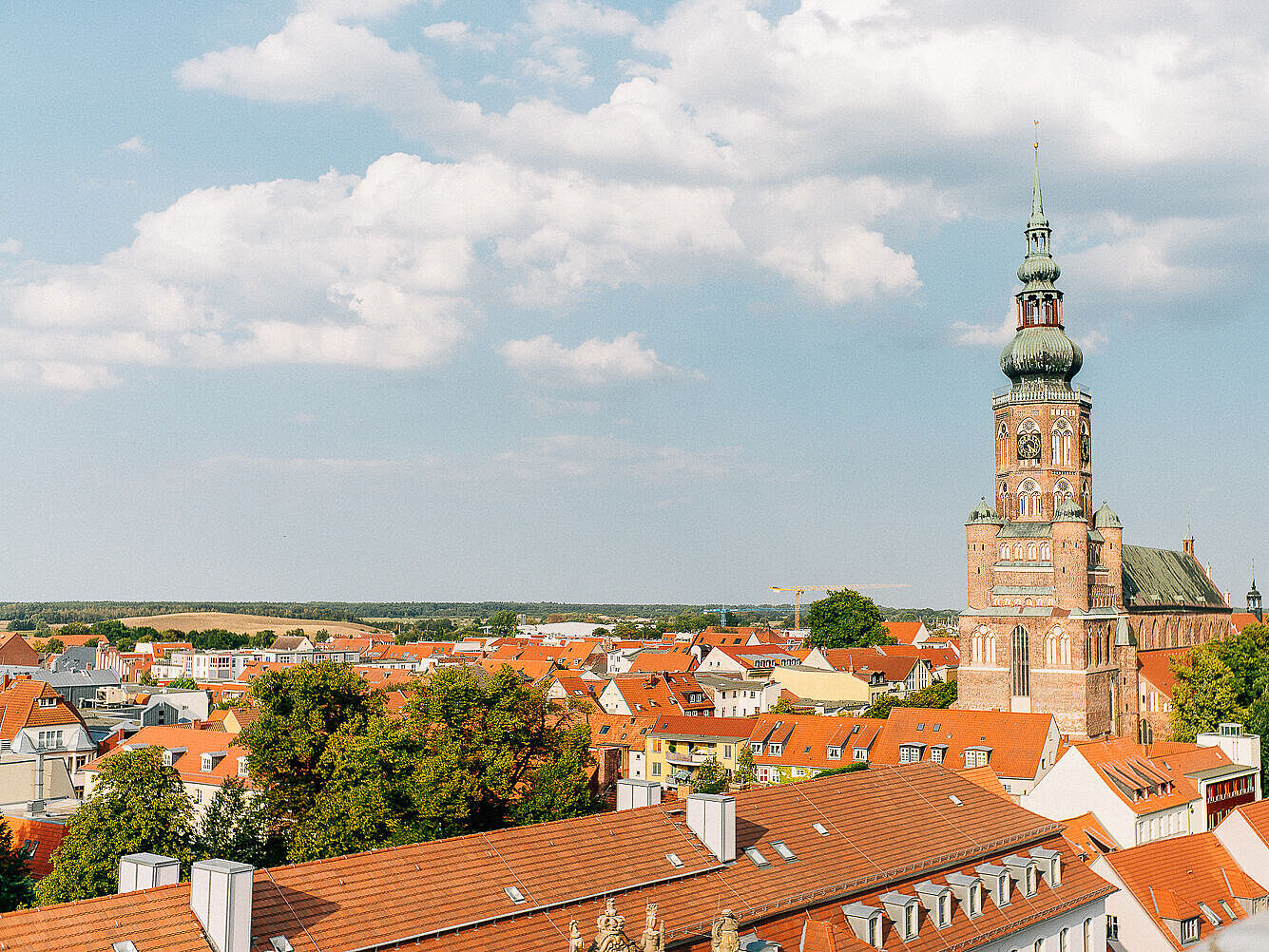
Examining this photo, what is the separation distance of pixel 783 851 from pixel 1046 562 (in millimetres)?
69699

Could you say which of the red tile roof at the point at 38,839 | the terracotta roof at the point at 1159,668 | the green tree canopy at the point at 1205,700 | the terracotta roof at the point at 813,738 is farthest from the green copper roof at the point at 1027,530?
the red tile roof at the point at 38,839

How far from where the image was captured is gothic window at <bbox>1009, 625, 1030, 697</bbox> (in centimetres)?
→ 9306

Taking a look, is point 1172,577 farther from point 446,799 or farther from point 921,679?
point 446,799

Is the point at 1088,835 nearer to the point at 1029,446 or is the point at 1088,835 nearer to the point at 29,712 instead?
the point at 1029,446

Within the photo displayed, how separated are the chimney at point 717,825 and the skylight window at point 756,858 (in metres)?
0.53

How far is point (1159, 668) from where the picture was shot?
102m

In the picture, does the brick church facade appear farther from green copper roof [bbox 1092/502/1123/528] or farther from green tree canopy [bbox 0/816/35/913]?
green tree canopy [bbox 0/816/35/913]

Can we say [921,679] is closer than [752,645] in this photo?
Yes

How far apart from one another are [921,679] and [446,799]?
105m

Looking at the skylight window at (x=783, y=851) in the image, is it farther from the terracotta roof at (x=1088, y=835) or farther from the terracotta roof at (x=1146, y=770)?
the terracotta roof at (x=1146, y=770)

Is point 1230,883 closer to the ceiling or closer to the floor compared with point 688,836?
closer to the floor

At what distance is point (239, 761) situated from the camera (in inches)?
3007

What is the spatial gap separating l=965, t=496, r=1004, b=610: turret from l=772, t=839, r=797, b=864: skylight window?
2678 inches

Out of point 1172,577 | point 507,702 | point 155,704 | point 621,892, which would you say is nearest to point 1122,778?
point 507,702
